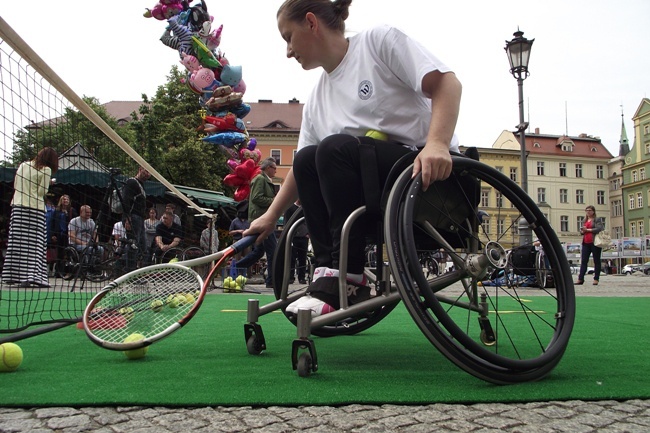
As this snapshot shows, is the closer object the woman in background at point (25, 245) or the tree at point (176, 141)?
the woman in background at point (25, 245)

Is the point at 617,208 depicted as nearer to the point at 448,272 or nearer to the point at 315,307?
the point at 448,272

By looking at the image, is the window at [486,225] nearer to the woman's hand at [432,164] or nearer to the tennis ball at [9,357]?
the woman's hand at [432,164]

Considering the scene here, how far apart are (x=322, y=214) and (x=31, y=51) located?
168 centimetres

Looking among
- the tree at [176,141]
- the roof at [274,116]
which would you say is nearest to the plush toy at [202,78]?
the tree at [176,141]

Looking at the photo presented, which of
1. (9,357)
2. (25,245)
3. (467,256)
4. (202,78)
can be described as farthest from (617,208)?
(9,357)

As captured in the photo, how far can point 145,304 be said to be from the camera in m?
2.61

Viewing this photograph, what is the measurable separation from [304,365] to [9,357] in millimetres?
1148

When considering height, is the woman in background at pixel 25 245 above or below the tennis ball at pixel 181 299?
above

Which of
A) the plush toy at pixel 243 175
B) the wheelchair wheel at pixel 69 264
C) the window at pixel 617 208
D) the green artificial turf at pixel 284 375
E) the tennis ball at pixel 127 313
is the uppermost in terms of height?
the window at pixel 617 208

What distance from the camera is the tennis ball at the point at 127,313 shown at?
2523mm

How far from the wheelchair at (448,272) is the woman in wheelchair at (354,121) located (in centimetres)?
10

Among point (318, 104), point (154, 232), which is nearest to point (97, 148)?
point (318, 104)

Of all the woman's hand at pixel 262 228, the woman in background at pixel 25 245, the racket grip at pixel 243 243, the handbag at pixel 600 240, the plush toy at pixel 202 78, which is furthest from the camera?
the handbag at pixel 600 240

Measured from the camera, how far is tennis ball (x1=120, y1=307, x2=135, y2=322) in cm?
252
